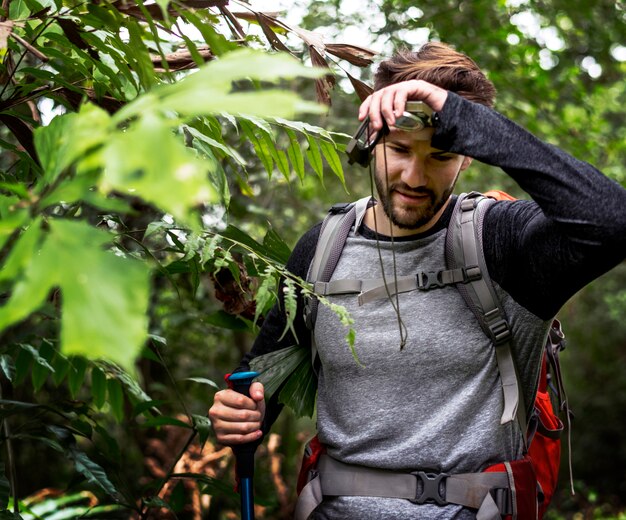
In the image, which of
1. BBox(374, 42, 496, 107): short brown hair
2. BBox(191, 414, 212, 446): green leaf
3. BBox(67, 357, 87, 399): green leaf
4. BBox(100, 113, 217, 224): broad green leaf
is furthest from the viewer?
BBox(191, 414, 212, 446): green leaf

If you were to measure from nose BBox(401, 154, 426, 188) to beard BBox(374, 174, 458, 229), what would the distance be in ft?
0.07

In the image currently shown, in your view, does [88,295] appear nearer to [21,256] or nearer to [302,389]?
[21,256]

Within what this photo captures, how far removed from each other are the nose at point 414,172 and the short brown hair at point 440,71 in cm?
28

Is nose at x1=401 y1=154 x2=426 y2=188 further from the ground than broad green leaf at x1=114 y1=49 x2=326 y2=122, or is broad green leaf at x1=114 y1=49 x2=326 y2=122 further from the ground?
broad green leaf at x1=114 y1=49 x2=326 y2=122

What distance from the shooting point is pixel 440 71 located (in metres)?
2.18

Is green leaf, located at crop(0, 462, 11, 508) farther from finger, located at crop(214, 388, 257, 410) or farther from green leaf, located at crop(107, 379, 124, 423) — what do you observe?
finger, located at crop(214, 388, 257, 410)

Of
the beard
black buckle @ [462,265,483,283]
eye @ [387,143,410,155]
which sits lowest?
black buckle @ [462,265,483,283]

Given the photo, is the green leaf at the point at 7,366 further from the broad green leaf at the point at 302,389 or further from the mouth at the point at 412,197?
the mouth at the point at 412,197

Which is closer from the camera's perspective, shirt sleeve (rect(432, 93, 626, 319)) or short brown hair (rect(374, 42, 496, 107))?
shirt sleeve (rect(432, 93, 626, 319))

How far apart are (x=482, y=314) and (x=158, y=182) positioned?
1.51 m

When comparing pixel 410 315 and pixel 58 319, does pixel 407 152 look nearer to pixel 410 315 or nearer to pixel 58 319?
pixel 410 315

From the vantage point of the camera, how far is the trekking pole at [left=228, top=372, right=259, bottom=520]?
202 centimetres

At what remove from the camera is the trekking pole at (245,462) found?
2023 mm

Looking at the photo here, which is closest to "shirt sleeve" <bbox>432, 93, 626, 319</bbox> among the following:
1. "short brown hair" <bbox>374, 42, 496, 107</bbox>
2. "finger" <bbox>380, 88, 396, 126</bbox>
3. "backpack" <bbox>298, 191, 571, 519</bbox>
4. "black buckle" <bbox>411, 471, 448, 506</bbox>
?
"finger" <bbox>380, 88, 396, 126</bbox>
